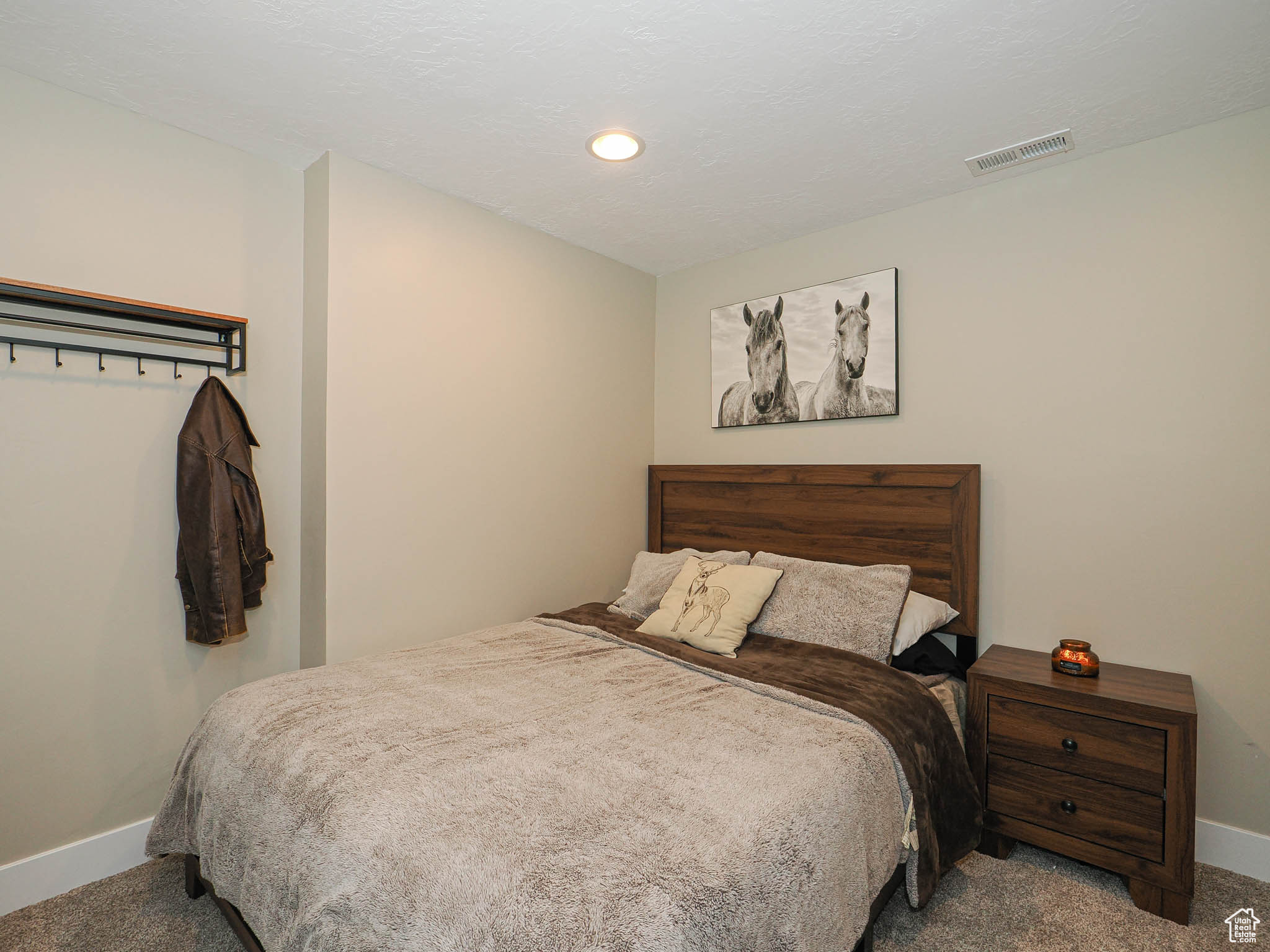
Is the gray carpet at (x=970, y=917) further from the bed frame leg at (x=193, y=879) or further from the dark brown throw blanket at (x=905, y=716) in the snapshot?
the dark brown throw blanket at (x=905, y=716)

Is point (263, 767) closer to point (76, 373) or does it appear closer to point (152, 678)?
point (152, 678)

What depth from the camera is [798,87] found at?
Answer: 2.01 metres

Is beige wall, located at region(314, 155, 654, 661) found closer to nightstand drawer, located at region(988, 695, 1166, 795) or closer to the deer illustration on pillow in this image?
the deer illustration on pillow

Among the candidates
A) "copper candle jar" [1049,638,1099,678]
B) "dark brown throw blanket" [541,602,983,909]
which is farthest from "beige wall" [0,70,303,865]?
"copper candle jar" [1049,638,1099,678]

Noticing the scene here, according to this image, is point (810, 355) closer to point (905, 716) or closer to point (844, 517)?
point (844, 517)

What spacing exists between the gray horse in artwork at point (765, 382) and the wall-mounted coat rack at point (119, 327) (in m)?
2.33

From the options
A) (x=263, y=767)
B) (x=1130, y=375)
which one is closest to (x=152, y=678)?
(x=263, y=767)

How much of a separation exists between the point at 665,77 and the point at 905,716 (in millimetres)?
2137

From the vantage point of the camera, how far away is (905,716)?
6.52ft

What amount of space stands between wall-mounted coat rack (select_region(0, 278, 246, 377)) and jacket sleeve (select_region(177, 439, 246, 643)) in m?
0.36

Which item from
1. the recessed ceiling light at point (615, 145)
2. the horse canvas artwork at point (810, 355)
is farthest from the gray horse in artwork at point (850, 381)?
the recessed ceiling light at point (615, 145)

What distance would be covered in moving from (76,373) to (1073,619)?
3745 millimetres

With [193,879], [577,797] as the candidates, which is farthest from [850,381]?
[193,879]

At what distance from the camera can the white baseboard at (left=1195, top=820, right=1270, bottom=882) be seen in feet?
6.93
